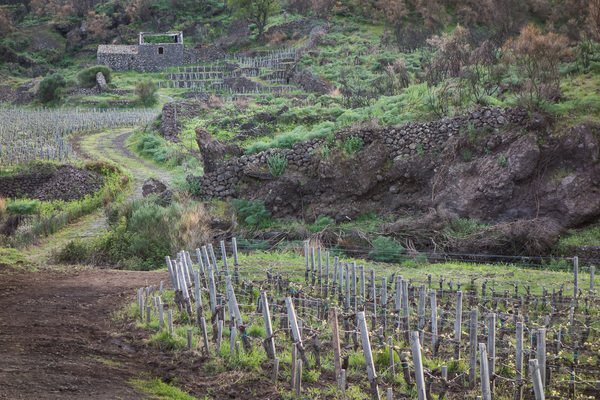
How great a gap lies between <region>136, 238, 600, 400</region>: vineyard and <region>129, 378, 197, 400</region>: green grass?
1021mm

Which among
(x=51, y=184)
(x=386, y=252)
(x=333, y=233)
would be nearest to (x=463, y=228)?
(x=386, y=252)

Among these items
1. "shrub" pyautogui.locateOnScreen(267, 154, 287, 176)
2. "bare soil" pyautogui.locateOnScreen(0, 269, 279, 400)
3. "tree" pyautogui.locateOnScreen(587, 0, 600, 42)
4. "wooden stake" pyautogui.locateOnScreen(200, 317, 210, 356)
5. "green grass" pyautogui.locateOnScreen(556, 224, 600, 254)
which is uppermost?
"tree" pyautogui.locateOnScreen(587, 0, 600, 42)

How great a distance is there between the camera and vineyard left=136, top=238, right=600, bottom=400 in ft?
32.2

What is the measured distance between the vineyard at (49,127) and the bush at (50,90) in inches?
276

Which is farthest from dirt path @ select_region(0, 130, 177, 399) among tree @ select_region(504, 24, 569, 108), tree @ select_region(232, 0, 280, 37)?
tree @ select_region(232, 0, 280, 37)

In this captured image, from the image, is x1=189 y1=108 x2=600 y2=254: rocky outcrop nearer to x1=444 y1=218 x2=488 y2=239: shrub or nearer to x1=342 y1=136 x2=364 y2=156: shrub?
x1=342 y1=136 x2=364 y2=156: shrub

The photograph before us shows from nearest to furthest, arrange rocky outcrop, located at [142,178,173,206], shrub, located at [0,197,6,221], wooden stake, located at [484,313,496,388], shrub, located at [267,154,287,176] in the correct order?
1. wooden stake, located at [484,313,496,388]
2. rocky outcrop, located at [142,178,173,206]
3. shrub, located at [267,154,287,176]
4. shrub, located at [0,197,6,221]

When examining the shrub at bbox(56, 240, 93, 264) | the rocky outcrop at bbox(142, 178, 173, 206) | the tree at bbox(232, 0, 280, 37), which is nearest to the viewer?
the shrub at bbox(56, 240, 93, 264)

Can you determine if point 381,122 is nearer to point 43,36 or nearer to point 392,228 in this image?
point 392,228

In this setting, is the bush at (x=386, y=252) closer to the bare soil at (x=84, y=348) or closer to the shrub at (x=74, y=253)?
the bare soil at (x=84, y=348)

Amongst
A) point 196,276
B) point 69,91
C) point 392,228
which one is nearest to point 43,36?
point 69,91

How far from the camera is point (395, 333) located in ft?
39.9

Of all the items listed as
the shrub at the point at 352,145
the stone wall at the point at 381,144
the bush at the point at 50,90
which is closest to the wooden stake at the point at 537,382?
the stone wall at the point at 381,144

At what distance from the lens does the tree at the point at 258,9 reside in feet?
219
